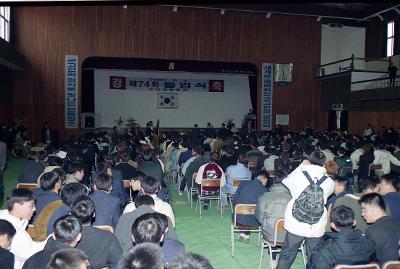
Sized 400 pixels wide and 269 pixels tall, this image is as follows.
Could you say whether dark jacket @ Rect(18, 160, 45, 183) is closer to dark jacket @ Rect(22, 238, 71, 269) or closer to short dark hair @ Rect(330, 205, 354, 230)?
dark jacket @ Rect(22, 238, 71, 269)

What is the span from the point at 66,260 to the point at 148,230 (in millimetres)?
804

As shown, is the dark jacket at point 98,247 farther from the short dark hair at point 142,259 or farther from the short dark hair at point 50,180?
the short dark hair at point 50,180

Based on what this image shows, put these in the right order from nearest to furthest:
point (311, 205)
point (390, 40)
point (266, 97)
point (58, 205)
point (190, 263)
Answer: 1. point (190, 263)
2. point (311, 205)
3. point (58, 205)
4. point (390, 40)
5. point (266, 97)

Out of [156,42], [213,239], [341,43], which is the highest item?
[341,43]

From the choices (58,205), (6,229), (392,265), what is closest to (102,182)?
(58,205)

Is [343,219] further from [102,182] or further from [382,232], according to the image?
[102,182]

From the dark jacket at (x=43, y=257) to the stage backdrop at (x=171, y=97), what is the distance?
59.7ft

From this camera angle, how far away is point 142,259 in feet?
6.76

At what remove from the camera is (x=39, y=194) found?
4762 millimetres

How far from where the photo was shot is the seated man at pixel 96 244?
329 cm

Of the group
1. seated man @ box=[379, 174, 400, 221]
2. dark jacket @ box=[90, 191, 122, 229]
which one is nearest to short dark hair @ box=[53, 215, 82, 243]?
dark jacket @ box=[90, 191, 122, 229]

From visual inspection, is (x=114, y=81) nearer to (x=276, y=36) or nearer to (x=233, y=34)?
(x=233, y=34)

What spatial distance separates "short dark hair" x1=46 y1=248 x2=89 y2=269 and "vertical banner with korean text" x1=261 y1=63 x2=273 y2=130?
19.9 meters

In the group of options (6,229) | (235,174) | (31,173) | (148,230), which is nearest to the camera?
(148,230)
